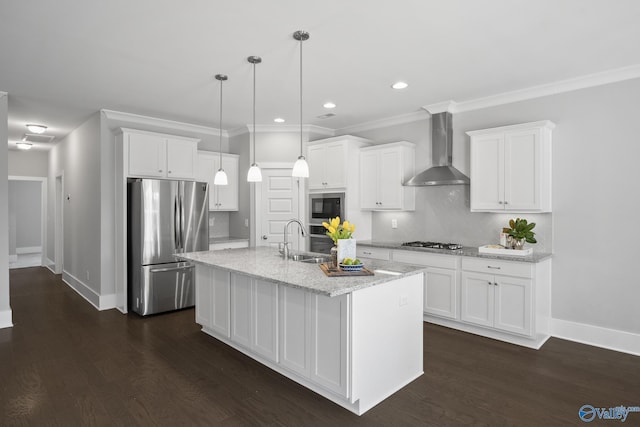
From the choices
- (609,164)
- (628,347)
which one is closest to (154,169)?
(609,164)

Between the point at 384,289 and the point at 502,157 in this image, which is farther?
the point at 502,157

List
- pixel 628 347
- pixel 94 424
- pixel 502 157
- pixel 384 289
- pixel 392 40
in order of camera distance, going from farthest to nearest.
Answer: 1. pixel 502 157
2. pixel 628 347
3. pixel 392 40
4. pixel 384 289
5. pixel 94 424

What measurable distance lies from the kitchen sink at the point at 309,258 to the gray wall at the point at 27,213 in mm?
10489

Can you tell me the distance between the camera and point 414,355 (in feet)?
9.71

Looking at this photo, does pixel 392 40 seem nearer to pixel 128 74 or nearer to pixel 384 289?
pixel 384 289

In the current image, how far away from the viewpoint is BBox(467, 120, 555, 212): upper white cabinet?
377 cm

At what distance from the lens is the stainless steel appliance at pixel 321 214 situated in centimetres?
534

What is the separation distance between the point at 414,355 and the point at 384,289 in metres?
0.75

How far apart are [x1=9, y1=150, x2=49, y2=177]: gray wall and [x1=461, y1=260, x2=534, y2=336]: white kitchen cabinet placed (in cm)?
892

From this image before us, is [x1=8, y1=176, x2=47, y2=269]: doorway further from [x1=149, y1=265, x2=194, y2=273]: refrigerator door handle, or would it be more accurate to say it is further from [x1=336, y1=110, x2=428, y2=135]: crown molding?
[x1=336, y1=110, x2=428, y2=135]: crown molding

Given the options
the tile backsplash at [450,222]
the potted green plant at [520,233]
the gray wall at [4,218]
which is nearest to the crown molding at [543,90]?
the tile backsplash at [450,222]

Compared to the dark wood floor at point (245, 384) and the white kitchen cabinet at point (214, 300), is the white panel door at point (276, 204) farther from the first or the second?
the dark wood floor at point (245, 384)

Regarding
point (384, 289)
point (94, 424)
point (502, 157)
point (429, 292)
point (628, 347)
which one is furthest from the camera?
point (429, 292)

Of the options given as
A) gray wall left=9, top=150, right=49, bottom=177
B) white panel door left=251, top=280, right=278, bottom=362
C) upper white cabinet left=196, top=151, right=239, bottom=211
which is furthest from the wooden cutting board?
gray wall left=9, top=150, right=49, bottom=177
